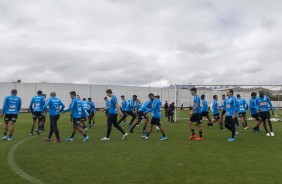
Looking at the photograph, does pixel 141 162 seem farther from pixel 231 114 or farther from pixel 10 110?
pixel 10 110

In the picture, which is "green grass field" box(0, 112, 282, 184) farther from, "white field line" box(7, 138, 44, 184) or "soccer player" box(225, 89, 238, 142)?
"soccer player" box(225, 89, 238, 142)

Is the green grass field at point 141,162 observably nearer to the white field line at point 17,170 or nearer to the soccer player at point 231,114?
the white field line at point 17,170

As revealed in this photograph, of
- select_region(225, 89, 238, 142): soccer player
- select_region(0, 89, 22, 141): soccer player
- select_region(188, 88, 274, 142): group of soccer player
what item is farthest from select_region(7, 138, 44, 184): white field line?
select_region(225, 89, 238, 142): soccer player

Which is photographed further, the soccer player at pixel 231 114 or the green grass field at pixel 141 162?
the soccer player at pixel 231 114

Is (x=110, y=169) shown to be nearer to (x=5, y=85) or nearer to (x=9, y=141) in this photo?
(x=9, y=141)

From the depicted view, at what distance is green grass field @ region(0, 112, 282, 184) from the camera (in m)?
6.17

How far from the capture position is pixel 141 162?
770 cm

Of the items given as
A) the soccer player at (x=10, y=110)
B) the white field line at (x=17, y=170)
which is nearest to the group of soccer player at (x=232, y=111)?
the white field line at (x=17, y=170)

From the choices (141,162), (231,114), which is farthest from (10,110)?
(231,114)

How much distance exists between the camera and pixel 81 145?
1064cm

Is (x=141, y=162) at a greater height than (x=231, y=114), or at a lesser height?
lesser

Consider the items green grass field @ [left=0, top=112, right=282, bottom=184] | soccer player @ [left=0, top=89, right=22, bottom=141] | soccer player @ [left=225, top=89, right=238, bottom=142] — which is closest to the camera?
green grass field @ [left=0, top=112, right=282, bottom=184]

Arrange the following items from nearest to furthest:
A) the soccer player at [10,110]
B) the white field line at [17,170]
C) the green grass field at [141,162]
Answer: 1. the white field line at [17,170]
2. the green grass field at [141,162]
3. the soccer player at [10,110]

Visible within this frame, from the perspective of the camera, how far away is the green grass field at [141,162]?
6.17m
